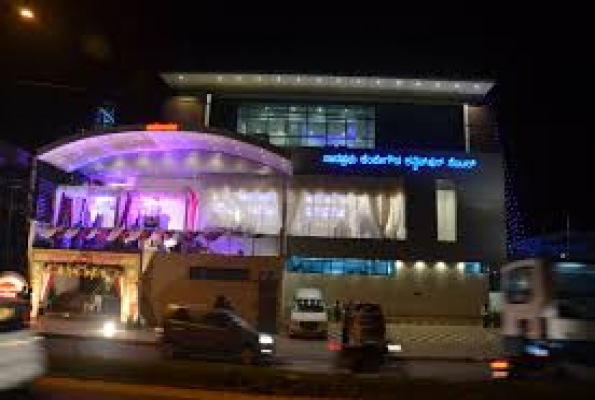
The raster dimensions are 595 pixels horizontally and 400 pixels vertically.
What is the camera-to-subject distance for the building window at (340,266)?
38469 millimetres

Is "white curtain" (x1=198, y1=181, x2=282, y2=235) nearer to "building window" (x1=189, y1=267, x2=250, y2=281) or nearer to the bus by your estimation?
"building window" (x1=189, y1=267, x2=250, y2=281)

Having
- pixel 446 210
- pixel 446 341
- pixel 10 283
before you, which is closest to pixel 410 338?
pixel 446 341

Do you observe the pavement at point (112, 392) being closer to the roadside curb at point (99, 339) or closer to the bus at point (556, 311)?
the bus at point (556, 311)

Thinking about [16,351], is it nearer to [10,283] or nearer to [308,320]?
[10,283]

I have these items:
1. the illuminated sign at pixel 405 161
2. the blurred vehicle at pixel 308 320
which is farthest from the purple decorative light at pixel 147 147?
the blurred vehicle at pixel 308 320

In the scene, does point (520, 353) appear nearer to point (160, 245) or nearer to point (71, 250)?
point (160, 245)

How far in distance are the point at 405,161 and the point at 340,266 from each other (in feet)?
24.2

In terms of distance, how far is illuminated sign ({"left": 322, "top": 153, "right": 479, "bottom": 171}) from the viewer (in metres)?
Result: 38.7

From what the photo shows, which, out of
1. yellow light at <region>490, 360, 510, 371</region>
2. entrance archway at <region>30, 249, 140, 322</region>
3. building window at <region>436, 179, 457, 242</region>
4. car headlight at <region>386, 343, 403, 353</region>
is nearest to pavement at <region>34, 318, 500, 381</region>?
car headlight at <region>386, 343, 403, 353</region>

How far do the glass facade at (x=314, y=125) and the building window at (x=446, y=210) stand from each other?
6.62 meters

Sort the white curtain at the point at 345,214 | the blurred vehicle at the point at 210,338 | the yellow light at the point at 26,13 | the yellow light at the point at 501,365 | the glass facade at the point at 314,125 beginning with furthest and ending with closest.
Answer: the glass facade at the point at 314,125 → the white curtain at the point at 345,214 → the blurred vehicle at the point at 210,338 → the yellow light at the point at 501,365 → the yellow light at the point at 26,13

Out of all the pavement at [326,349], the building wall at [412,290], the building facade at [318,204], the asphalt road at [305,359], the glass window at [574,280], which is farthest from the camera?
the building wall at [412,290]

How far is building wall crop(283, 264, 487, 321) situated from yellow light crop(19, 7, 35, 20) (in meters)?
25.8

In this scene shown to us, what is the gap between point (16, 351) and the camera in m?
15.6
